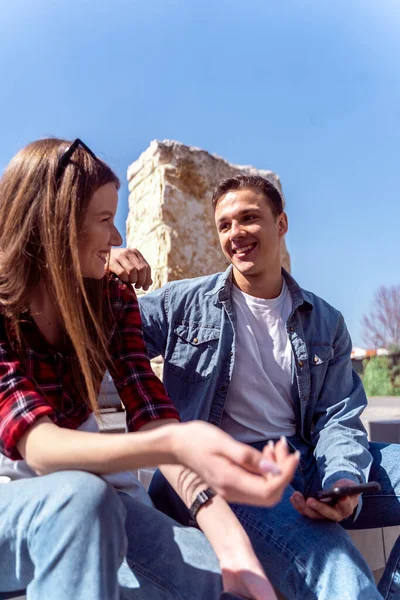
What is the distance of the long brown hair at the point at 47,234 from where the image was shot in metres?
1.34

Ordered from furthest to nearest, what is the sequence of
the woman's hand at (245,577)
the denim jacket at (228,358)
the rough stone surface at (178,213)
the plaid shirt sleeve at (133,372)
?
the rough stone surface at (178,213)
the denim jacket at (228,358)
the plaid shirt sleeve at (133,372)
the woman's hand at (245,577)

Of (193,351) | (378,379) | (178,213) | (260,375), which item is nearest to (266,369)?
(260,375)

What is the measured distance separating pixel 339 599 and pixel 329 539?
5.9 inches

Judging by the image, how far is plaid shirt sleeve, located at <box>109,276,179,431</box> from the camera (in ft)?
4.77

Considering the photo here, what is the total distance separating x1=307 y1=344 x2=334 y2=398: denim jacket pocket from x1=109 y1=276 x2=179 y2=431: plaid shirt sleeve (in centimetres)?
71

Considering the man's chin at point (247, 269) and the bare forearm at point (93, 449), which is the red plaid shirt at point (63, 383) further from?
the man's chin at point (247, 269)

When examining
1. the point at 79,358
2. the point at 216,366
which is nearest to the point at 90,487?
the point at 79,358

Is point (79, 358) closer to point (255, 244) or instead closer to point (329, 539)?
point (329, 539)

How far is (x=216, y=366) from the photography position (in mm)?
1962

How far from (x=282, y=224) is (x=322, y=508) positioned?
1.23 metres

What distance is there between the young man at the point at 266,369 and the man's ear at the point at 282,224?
0.04 feet

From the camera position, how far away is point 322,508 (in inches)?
59.7

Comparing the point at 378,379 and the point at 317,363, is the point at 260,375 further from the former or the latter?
the point at 378,379

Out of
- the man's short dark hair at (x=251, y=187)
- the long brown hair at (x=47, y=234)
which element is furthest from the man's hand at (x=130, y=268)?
the man's short dark hair at (x=251, y=187)
